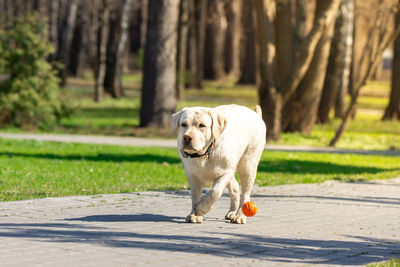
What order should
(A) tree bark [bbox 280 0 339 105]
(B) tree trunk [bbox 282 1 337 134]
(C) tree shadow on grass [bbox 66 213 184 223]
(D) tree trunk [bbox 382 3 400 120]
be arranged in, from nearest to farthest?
1. (C) tree shadow on grass [bbox 66 213 184 223]
2. (A) tree bark [bbox 280 0 339 105]
3. (B) tree trunk [bbox 282 1 337 134]
4. (D) tree trunk [bbox 382 3 400 120]

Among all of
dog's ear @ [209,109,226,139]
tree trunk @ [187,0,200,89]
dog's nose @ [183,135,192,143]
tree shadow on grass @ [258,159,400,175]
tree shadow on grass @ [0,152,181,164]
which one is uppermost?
dog's ear @ [209,109,226,139]

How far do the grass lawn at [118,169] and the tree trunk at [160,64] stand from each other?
4.85 metres

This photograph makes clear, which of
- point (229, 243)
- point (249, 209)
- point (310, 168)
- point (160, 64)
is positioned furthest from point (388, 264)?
point (160, 64)

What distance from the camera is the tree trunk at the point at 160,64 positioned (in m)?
22.9

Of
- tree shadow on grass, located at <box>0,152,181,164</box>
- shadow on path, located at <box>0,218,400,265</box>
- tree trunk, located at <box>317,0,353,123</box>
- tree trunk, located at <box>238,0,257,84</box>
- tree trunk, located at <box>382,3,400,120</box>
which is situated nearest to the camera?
shadow on path, located at <box>0,218,400,265</box>

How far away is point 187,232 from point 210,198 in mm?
449

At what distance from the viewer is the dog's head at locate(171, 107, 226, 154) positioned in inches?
311

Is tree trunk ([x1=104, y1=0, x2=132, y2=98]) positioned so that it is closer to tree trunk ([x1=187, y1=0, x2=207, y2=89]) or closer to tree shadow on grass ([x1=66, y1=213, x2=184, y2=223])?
tree trunk ([x1=187, y1=0, x2=207, y2=89])

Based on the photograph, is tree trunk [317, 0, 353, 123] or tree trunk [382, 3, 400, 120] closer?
tree trunk [317, 0, 353, 123]

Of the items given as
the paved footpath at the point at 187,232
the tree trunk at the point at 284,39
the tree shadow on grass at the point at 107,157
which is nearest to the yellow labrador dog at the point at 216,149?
the paved footpath at the point at 187,232

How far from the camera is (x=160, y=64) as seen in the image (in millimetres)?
22953

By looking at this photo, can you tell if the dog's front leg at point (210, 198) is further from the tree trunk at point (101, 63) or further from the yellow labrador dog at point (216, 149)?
the tree trunk at point (101, 63)

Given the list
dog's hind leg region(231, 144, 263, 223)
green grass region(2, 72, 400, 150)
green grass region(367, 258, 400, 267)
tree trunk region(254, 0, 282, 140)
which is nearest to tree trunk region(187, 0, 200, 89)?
green grass region(2, 72, 400, 150)

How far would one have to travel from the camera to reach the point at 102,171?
45.5 ft
